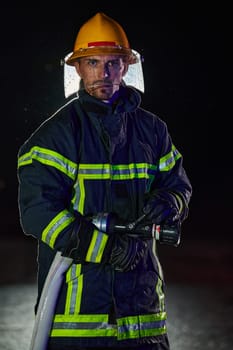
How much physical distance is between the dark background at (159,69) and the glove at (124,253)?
18.9 metres

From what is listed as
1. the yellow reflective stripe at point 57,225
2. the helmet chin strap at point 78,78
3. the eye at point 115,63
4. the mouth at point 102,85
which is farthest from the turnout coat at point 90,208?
the helmet chin strap at point 78,78

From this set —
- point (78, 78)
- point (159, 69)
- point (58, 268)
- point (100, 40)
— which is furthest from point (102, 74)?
point (159, 69)

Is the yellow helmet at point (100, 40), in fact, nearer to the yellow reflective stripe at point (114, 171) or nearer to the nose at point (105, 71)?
the nose at point (105, 71)

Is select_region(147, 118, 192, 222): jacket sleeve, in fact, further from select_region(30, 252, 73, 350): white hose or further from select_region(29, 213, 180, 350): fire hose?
select_region(30, 252, 73, 350): white hose

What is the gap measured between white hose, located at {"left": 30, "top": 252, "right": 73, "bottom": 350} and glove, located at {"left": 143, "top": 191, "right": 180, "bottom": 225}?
397 mm

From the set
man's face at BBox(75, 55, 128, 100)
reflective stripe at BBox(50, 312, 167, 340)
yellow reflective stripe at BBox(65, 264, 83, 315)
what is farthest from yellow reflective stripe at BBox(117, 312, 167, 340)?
man's face at BBox(75, 55, 128, 100)

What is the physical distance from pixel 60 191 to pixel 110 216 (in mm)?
243

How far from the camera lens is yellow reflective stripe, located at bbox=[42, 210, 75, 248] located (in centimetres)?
362

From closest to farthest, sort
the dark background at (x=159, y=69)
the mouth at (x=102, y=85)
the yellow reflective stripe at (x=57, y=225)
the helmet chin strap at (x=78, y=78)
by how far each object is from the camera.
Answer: the yellow reflective stripe at (x=57, y=225), the mouth at (x=102, y=85), the helmet chin strap at (x=78, y=78), the dark background at (x=159, y=69)

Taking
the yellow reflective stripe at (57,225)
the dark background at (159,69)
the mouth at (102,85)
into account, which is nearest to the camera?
the yellow reflective stripe at (57,225)

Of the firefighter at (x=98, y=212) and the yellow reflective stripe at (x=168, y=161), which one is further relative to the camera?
the yellow reflective stripe at (x=168, y=161)

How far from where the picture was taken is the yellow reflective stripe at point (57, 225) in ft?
11.9

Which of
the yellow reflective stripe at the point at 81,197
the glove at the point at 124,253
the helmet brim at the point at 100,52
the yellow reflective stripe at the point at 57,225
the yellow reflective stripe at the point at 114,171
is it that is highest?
the helmet brim at the point at 100,52

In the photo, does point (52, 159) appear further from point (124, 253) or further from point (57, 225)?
point (124, 253)
